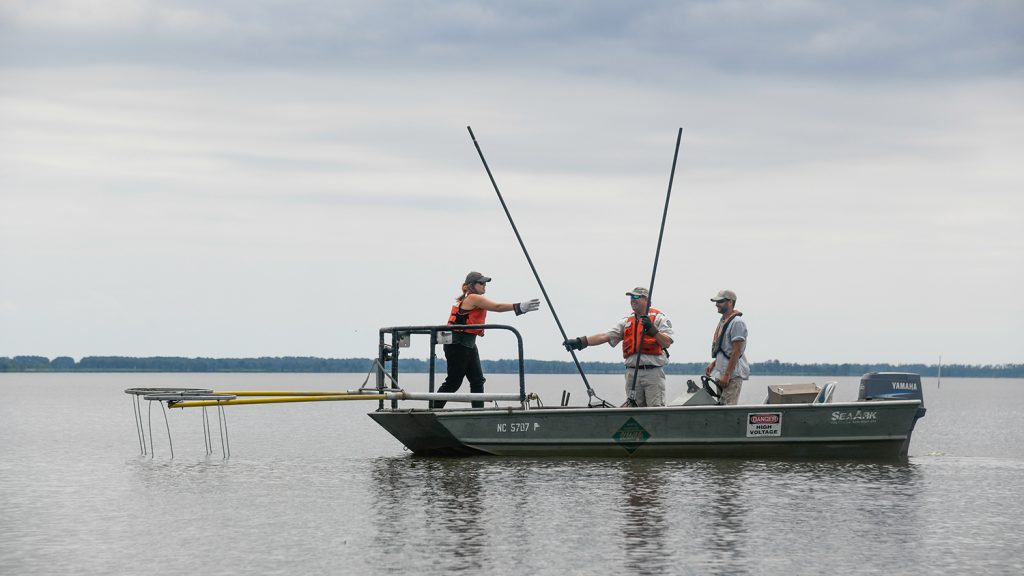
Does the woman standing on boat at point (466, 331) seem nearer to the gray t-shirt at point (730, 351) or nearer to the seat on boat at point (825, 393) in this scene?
the gray t-shirt at point (730, 351)

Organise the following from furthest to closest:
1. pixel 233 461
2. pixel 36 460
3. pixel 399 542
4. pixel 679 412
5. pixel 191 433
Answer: pixel 191 433 < pixel 36 460 < pixel 233 461 < pixel 679 412 < pixel 399 542

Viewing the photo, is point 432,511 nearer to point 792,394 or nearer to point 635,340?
point 635,340

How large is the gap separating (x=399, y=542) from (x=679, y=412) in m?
5.74

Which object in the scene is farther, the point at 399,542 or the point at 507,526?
the point at 507,526

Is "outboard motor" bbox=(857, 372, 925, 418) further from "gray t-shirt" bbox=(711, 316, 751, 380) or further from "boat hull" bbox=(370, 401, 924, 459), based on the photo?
"gray t-shirt" bbox=(711, 316, 751, 380)

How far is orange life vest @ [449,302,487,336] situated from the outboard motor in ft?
14.8

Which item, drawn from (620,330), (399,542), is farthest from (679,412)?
(399,542)

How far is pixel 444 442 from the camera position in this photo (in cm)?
1435

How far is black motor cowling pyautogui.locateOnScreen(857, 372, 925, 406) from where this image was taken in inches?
569

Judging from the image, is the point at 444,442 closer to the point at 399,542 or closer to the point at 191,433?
the point at 399,542

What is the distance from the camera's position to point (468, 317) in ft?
46.7

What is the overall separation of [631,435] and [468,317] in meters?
2.28

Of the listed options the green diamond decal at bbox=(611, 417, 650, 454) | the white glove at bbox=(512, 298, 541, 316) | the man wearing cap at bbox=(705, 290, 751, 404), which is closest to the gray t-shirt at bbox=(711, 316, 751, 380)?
the man wearing cap at bbox=(705, 290, 751, 404)

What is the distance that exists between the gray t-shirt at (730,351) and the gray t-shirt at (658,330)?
603mm
